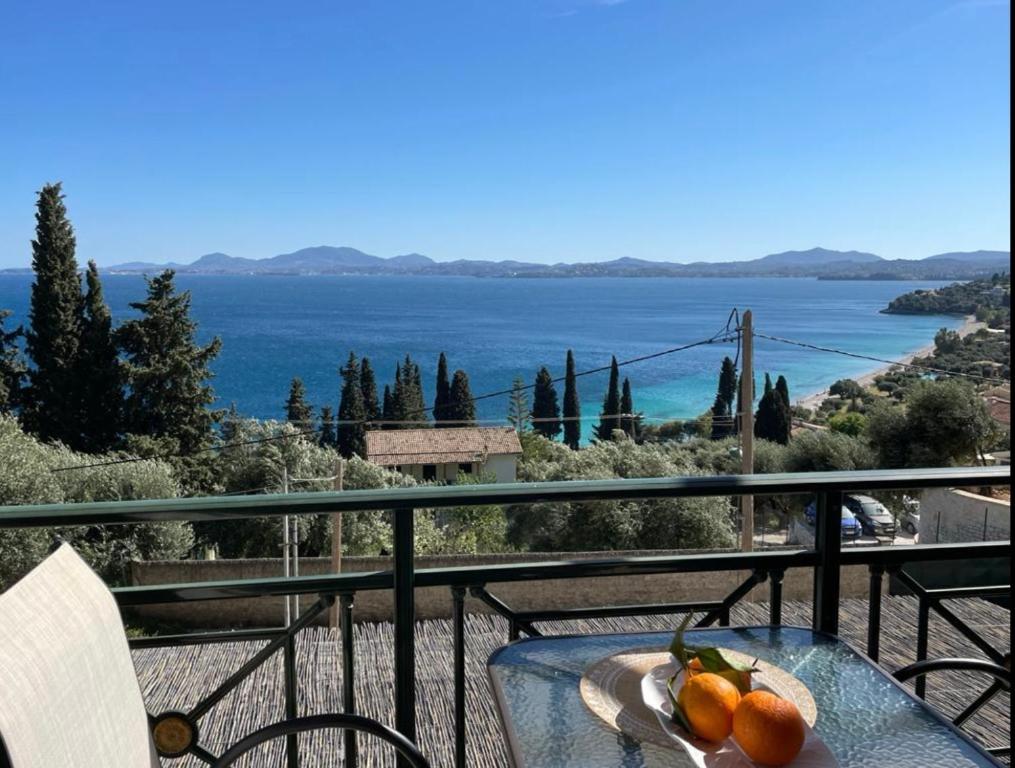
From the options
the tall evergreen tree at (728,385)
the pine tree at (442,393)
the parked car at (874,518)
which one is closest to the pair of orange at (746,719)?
the parked car at (874,518)

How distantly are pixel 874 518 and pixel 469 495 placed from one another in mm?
17620

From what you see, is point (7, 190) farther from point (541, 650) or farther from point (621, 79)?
point (541, 650)

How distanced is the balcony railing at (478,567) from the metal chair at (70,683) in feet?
0.84

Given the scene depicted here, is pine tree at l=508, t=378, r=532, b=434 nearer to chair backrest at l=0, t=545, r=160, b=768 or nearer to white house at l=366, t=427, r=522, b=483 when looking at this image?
white house at l=366, t=427, r=522, b=483

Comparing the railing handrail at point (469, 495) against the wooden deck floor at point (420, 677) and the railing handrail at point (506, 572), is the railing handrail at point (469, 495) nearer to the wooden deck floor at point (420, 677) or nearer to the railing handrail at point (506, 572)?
the railing handrail at point (506, 572)

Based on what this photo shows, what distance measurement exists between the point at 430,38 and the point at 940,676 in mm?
34653

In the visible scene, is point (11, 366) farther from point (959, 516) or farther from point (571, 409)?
point (959, 516)

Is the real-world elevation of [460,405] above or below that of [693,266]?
below

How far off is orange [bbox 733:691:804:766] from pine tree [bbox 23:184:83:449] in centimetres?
2529

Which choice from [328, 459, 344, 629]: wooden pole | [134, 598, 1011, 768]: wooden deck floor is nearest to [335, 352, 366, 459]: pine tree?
[328, 459, 344, 629]: wooden pole

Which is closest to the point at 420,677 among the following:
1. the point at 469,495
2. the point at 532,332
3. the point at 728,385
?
the point at 469,495

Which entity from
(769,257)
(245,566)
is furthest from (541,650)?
(769,257)

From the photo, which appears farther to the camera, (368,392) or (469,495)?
(368,392)

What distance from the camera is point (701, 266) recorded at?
96.0 m
